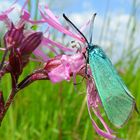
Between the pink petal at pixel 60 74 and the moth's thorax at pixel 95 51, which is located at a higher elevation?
the moth's thorax at pixel 95 51

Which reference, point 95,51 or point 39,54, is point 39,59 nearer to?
point 39,54

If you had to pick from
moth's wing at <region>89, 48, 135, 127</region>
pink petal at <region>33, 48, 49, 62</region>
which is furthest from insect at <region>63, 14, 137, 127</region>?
pink petal at <region>33, 48, 49, 62</region>

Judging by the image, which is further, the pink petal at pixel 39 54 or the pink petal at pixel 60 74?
the pink petal at pixel 39 54

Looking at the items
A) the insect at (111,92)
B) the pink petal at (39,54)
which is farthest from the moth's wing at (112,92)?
the pink petal at (39,54)

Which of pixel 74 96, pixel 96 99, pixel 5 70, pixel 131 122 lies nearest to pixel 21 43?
pixel 5 70

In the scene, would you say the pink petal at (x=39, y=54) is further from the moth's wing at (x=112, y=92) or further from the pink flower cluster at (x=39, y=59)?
the moth's wing at (x=112, y=92)

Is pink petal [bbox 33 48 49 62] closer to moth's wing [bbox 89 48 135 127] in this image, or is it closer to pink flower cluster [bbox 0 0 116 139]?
pink flower cluster [bbox 0 0 116 139]

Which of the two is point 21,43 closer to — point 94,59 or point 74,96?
point 94,59
